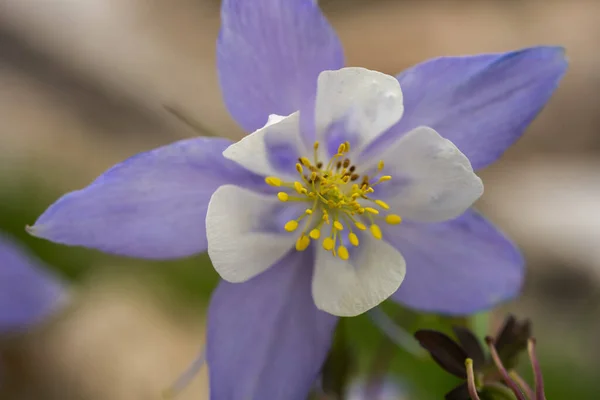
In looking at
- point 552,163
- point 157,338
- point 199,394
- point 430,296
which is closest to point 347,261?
point 430,296

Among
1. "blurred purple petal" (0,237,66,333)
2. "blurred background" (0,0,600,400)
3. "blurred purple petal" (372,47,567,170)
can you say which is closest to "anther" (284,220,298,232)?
"blurred purple petal" (372,47,567,170)

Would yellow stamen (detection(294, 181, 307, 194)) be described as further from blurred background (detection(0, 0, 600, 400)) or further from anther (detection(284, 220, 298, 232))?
blurred background (detection(0, 0, 600, 400))

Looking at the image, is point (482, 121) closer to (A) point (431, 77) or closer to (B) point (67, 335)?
(A) point (431, 77)

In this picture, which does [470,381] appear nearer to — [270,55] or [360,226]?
[360,226]

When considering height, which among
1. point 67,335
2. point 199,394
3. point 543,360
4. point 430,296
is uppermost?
point 430,296

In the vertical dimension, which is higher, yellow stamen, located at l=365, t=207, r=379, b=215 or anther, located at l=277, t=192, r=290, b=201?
anther, located at l=277, t=192, r=290, b=201

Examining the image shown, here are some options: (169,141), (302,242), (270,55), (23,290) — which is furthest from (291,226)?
(169,141)
